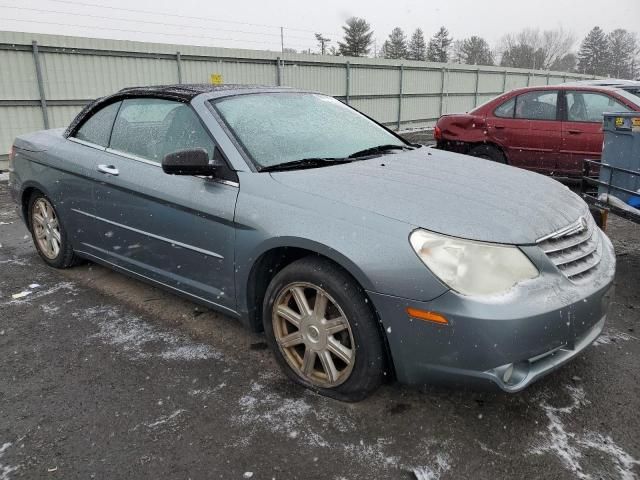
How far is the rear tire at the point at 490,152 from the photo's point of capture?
7617 mm

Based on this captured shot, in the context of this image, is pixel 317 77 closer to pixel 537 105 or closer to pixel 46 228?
pixel 537 105

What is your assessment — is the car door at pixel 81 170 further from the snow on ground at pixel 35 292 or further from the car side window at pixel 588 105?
the car side window at pixel 588 105

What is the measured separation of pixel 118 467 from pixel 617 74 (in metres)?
84.8

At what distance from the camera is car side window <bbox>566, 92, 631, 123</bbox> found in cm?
677

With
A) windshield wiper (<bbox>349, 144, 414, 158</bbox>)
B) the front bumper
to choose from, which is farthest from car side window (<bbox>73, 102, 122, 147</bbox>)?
the front bumper

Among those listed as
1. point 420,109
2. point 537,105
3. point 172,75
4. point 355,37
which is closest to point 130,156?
point 537,105

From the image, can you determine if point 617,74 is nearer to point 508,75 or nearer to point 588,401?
point 508,75

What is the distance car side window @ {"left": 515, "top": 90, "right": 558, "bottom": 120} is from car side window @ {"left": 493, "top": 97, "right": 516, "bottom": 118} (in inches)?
2.4

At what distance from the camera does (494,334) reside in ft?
6.84

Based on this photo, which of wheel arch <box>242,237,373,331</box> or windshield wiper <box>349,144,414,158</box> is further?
windshield wiper <box>349,144,414,158</box>

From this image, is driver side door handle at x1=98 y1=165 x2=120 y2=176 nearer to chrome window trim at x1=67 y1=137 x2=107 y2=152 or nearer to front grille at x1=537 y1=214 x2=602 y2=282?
chrome window trim at x1=67 y1=137 x2=107 y2=152

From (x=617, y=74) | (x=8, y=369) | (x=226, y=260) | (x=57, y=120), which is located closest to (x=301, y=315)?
(x=226, y=260)

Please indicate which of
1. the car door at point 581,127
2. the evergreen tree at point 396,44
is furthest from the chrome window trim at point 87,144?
the evergreen tree at point 396,44

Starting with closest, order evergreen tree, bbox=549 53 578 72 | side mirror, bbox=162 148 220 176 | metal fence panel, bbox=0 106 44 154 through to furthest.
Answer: side mirror, bbox=162 148 220 176 < metal fence panel, bbox=0 106 44 154 < evergreen tree, bbox=549 53 578 72
